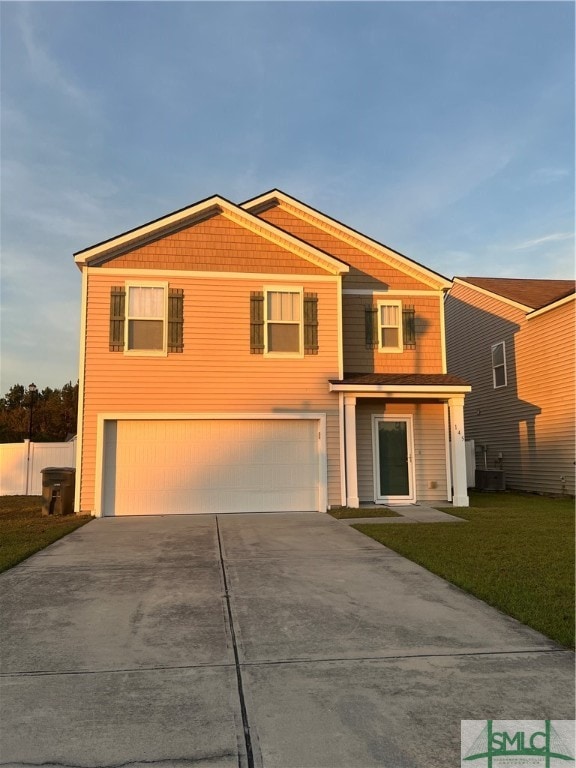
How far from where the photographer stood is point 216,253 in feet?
40.7

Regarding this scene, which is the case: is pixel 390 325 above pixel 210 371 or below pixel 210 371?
above

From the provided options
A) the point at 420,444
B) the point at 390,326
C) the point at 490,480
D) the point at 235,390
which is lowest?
the point at 490,480

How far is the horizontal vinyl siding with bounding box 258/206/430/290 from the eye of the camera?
13.5 meters

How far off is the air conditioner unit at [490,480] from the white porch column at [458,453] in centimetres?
518

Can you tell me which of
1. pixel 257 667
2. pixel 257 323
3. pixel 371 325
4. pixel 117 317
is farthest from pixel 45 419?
pixel 257 667

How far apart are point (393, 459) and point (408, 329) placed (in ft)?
10.1

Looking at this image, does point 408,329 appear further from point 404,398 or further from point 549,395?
point 549,395

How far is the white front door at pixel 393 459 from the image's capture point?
1273 cm

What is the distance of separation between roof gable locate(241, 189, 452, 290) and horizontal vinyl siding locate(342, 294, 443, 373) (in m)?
0.52

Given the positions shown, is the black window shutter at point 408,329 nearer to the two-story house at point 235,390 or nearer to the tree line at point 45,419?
the two-story house at point 235,390

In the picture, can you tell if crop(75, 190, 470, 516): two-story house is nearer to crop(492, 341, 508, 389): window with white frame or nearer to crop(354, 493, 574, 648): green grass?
crop(354, 493, 574, 648): green grass

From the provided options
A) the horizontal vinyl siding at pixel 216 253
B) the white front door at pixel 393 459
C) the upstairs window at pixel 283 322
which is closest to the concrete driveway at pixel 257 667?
the white front door at pixel 393 459

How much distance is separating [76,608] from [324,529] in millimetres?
5111

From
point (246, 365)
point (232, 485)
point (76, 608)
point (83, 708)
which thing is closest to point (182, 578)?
point (76, 608)
